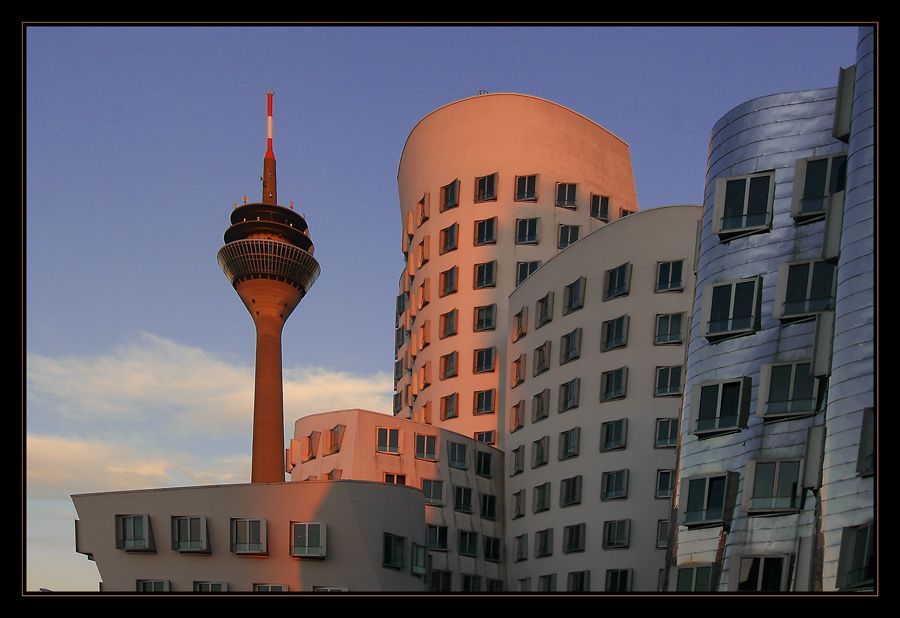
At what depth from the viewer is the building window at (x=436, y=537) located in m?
55.9

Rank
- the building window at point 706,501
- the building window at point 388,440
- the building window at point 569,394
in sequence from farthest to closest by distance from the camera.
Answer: the building window at point 388,440 → the building window at point 569,394 → the building window at point 706,501

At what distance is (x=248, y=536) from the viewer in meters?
42.6

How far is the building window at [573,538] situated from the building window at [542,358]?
8.95m

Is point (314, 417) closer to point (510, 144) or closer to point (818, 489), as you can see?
point (510, 144)

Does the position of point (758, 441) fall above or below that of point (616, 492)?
above

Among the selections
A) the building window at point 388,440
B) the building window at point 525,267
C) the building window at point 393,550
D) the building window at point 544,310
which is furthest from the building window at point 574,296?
the building window at point 393,550

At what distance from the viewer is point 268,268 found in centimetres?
10625

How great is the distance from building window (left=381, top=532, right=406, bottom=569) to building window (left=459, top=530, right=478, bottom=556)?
528 inches

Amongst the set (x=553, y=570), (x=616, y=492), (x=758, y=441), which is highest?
(x=758, y=441)

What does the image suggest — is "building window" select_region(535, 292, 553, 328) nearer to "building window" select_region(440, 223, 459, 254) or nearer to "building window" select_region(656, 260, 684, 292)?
"building window" select_region(656, 260, 684, 292)

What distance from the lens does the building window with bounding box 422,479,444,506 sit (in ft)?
187

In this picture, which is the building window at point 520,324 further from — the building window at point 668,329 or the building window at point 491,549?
the building window at point 491,549
